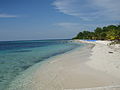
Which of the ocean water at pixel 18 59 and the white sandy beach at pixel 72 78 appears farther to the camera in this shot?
the ocean water at pixel 18 59

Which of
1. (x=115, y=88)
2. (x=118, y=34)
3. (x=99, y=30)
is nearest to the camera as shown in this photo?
(x=115, y=88)

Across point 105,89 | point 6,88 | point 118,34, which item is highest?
point 118,34

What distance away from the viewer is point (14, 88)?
6.30m

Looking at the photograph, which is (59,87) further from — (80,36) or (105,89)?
(80,36)

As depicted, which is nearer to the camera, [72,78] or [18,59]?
[72,78]

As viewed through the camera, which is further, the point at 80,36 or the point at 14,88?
the point at 80,36

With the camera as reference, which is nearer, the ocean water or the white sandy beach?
the white sandy beach

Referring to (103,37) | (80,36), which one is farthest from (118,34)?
(80,36)

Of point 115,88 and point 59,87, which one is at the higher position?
point 115,88

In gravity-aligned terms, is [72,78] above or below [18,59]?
above

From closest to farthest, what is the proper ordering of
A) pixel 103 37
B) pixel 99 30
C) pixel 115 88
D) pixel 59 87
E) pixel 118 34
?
pixel 115 88, pixel 59 87, pixel 118 34, pixel 103 37, pixel 99 30

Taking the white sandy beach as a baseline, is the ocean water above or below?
below

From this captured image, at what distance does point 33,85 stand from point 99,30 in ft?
244

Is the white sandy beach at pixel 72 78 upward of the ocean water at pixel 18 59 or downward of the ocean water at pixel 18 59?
upward
